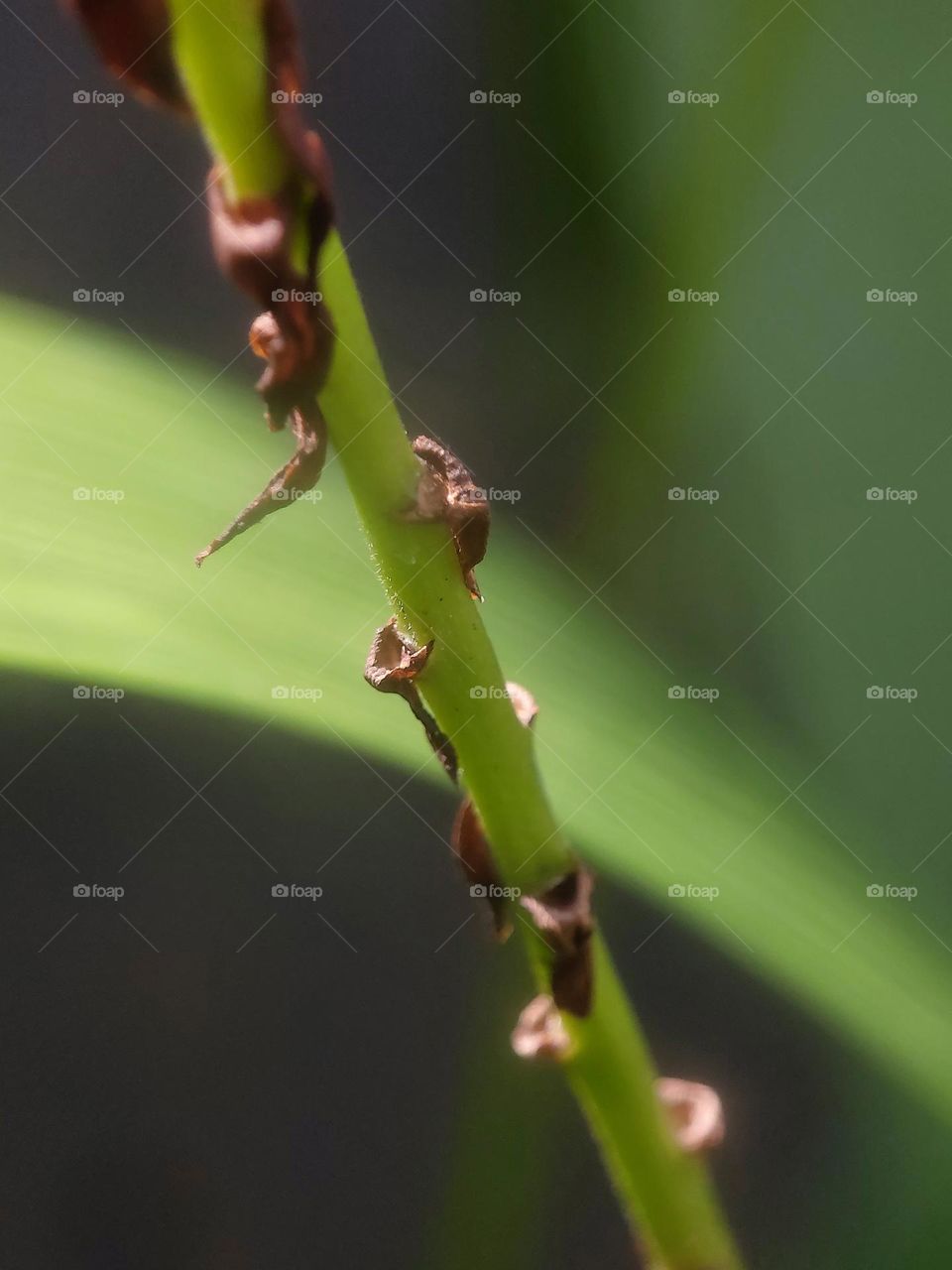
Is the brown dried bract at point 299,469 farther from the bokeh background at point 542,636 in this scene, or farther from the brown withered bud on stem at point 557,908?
the bokeh background at point 542,636

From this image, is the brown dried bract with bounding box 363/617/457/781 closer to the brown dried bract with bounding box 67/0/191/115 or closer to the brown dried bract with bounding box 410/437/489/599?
the brown dried bract with bounding box 410/437/489/599

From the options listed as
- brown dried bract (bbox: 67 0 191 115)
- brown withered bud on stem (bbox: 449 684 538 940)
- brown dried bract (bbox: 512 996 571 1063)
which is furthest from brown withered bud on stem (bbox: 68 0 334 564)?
brown dried bract (bbox: 512 996 571 1063)

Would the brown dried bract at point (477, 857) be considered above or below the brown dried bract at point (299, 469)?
below

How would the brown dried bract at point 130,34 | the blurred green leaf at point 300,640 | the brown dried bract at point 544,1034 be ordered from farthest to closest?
the blurred green leaf at point 300,640, the brown dried bract at point 544,1034, the brown dried bract at point 130,34

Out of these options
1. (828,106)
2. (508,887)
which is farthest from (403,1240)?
(828,106)

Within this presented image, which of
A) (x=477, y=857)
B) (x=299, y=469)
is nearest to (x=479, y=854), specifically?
(x=477, y=857)

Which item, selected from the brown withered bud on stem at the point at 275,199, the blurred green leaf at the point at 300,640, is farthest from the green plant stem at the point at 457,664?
the blurred green leaf at the point at 300,640

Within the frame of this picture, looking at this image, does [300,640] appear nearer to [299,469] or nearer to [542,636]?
[542,636]

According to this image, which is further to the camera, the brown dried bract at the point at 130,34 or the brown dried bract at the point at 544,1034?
the brown dried bract at the point at 544,1034
